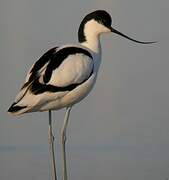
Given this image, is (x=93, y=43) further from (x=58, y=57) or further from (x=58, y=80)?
(x=58, y=80)

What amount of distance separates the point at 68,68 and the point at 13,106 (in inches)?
32.1

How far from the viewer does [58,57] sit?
1488 cm

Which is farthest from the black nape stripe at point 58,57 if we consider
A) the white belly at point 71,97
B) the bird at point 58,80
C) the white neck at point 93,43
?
the white neck at point 93,43

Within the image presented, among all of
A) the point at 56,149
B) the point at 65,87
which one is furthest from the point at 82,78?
the point at 56,149

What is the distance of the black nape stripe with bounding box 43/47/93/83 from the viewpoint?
14766 mm

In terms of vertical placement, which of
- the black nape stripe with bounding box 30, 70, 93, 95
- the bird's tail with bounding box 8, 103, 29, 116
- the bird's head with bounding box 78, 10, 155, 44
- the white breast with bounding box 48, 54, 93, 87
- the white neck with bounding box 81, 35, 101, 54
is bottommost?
the bird's tail with bounding box 8, 103, 29, 116

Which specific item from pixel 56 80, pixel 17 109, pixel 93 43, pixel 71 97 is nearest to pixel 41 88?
pixel 56 80

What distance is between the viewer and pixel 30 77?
14.8m

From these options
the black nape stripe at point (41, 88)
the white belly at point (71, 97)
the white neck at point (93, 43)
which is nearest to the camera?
the black nape stripe at point (41, 88)

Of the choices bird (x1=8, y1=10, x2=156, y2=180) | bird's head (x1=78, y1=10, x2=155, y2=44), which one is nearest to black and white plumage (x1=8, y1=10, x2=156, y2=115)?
bird (x1=8, y1=10, x2=156, y2=180)

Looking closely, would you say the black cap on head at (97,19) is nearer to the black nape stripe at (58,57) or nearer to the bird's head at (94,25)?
the bird's head at (94,25)

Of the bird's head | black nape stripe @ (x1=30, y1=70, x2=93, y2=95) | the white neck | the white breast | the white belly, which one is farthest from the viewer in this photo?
the bird's head

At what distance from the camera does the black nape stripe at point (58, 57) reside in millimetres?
14766

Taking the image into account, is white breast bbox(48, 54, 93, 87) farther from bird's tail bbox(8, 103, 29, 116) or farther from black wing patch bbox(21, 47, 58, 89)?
bird's tail bbox(8, 103, 29, 116)
